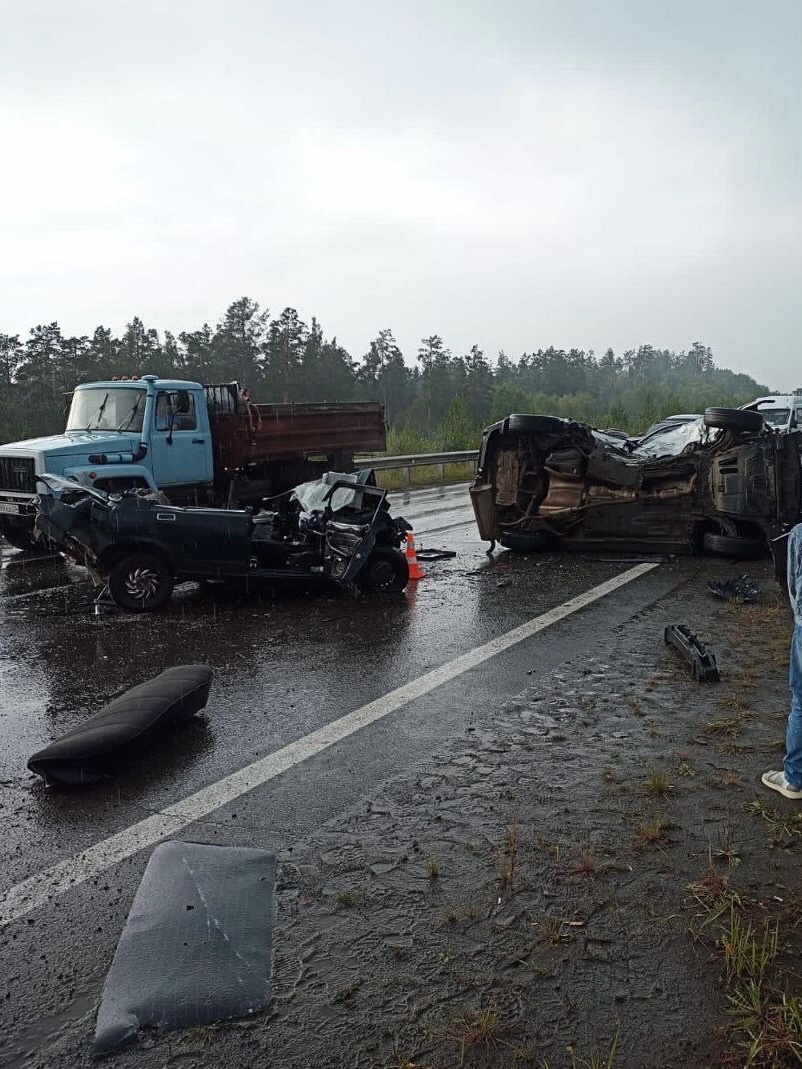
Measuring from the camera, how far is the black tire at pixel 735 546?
10797mm

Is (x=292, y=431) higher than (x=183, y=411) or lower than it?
lower

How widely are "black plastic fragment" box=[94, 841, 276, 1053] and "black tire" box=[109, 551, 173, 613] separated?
5.03 metres

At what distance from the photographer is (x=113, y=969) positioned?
3.00m

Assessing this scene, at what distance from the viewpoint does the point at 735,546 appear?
35.4 ft

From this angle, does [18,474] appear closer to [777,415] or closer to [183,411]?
[183,411]

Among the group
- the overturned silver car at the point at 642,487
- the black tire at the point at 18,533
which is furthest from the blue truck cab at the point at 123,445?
the overturned silver car at the point at 642,487

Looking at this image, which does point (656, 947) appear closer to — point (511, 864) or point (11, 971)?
point (511, 864)

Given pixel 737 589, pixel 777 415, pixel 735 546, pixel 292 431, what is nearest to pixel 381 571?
pixel 737 589

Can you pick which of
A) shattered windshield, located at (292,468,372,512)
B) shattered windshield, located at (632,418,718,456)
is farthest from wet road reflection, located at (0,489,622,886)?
shattered windshield, located at (632,418,718,456)

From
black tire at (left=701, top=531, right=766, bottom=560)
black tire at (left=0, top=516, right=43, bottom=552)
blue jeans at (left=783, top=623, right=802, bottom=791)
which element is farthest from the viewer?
black tire at (left=0, top=516, right=43, bottom=552)

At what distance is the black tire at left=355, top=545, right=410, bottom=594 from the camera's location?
9.41 metres

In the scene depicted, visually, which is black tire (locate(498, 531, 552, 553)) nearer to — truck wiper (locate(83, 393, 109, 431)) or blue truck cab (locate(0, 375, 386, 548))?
blue truck cab (locate(0, 375, 386, 548))

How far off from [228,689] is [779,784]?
362cm

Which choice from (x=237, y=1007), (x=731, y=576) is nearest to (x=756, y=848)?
(x=237, y=1007)
